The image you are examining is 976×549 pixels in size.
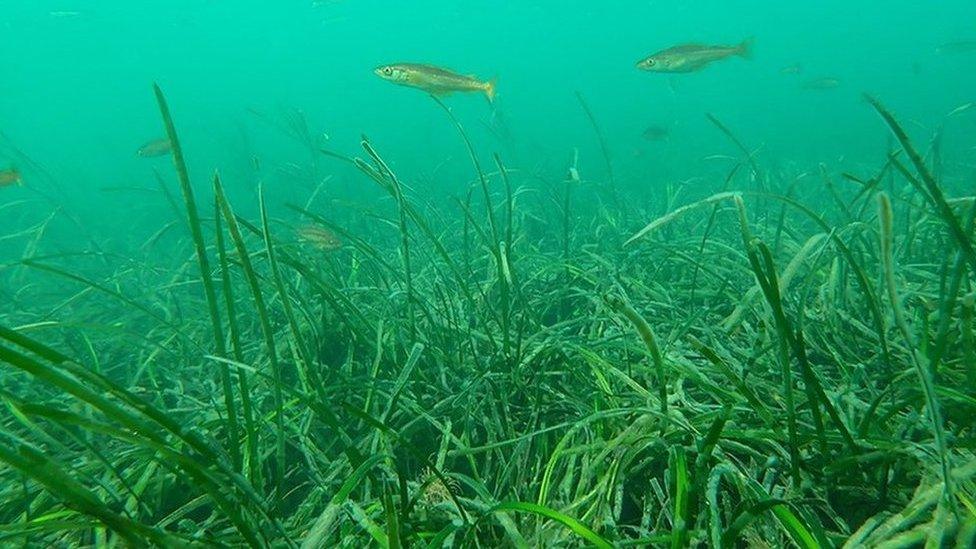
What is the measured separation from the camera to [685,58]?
586 centimetres

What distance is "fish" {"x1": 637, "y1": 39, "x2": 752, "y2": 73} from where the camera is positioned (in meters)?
5.82

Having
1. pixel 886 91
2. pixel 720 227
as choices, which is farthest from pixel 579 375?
pixel 886 91

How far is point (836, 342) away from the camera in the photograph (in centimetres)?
182

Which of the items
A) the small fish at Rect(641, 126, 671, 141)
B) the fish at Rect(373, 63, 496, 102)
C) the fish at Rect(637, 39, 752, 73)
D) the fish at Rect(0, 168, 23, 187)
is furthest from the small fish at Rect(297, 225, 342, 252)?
the small fish at Rect(641, 126, 671, 141)

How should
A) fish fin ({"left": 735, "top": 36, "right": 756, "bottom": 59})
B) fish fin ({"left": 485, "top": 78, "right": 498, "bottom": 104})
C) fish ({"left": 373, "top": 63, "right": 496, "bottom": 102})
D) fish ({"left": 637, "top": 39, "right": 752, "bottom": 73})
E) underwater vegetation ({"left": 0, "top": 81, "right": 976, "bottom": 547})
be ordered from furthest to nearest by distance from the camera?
fish fin ({"left": 735, "top": 36, "right": 756, "bottom": 59}) → fish ({"left": 637, "top": 39, "right": 752, "bottom": 73}) → fish fin ({"left": 485, "top": 78, "right": 498, "bottom": 104}) → fish ({"left": 373, "top": 63, "right": 496, "bottom": 102}) → underwater vegetation ({"left": 0, "top": 81, "right": 976, "bottom": 547})

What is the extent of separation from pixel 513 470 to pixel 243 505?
72 cm

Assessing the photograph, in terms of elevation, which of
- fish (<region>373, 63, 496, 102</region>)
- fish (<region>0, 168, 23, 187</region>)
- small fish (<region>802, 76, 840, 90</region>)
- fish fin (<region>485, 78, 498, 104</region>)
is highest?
fish (<region>373, 63, 496, 102</region>)

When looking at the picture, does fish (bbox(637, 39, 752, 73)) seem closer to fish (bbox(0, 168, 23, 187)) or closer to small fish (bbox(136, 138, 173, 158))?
small fish (bbox(136, 138, 173, 158))

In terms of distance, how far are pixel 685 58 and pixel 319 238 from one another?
4785 mm

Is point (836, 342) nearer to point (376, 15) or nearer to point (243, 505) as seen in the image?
point (243, 505)

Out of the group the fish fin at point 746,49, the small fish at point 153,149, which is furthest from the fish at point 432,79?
the small fish at point 153,149

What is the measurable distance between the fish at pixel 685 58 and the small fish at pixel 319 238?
14.2 feet

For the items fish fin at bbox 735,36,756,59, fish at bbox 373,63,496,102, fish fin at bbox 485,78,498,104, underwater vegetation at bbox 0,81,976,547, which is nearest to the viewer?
underwater vegetation at bbox 0,81,976,547

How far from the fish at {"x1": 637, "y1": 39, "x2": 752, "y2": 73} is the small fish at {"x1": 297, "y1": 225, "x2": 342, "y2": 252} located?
431 cm
